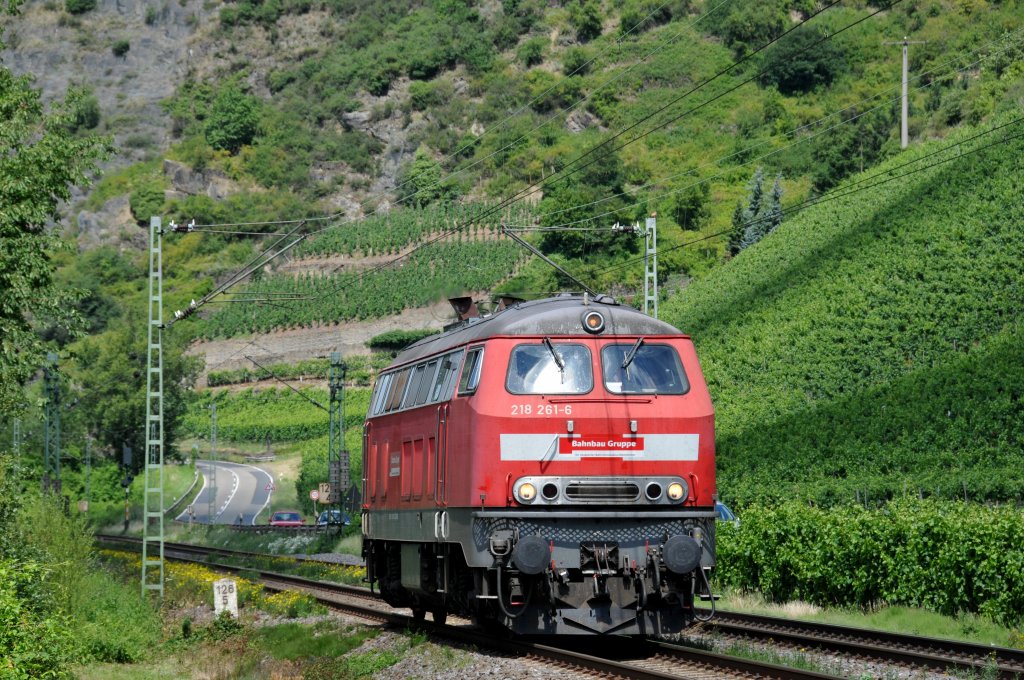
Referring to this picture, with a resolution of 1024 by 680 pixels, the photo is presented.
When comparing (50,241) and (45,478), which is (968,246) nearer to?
(45,478)

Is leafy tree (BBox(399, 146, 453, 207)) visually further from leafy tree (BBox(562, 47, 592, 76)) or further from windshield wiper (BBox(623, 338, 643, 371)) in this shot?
windshield wiper (BBox(623, 338, 643, 371))

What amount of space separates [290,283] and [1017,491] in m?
89.6

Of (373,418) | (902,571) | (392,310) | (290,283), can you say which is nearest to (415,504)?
(373,418)

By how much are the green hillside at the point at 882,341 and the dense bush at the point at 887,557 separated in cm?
1683

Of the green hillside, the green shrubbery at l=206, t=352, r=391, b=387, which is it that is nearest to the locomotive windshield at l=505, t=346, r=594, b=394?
the green hillside

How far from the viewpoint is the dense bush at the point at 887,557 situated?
18.9 metres

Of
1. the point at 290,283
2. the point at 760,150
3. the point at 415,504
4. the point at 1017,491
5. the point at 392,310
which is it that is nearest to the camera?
the point at 415,504

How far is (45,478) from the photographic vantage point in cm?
5769

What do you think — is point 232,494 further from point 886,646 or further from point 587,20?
point 587,20

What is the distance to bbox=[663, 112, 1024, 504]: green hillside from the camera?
49.2 meters

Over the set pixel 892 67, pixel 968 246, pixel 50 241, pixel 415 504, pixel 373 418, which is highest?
pixel 892 67

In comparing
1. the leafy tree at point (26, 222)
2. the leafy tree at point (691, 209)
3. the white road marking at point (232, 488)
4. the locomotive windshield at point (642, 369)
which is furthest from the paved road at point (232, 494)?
the locomotive windshield at point (642, 369)

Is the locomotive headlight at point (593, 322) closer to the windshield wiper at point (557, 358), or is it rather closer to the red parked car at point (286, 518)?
the windshield wiper at point (557, 358)

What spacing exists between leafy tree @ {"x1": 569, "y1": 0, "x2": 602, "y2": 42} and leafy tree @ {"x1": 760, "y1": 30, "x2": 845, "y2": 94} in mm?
39953
